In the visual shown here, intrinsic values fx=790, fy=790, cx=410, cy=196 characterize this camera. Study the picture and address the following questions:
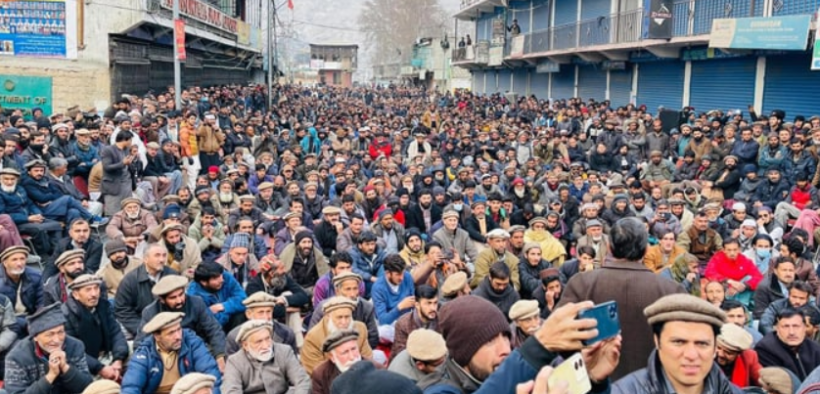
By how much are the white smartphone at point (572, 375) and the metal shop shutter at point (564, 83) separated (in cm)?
3093

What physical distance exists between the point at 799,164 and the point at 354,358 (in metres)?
10.2

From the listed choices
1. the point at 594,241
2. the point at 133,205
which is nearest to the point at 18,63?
the point at 133,205

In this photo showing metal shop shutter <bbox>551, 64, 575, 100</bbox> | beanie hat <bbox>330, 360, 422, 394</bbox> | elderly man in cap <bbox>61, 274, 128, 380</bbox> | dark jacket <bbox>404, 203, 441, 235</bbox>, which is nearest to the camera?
beanie hat <bbox>330, 360, 422, 394</bbox>

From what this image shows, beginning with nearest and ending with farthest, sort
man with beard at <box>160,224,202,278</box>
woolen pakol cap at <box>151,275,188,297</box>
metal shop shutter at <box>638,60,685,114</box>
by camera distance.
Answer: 1. woolen pakol cap at <box>151,275,188,297</box>
2. man with beard at <box>160,224,202,278</box>
3. metal shop shutter at <box>638,60,685,114</box>

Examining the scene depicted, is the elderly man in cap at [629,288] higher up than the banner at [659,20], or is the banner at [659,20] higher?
the banner at [659,20]

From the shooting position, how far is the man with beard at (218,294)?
280 inches

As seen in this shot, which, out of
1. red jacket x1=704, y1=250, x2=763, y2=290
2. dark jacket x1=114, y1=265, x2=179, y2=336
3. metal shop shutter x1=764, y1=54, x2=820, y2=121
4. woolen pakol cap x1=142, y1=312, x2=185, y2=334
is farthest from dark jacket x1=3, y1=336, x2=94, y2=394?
→ metal shop shutter x1=764, y1=54, x2=820, y2=121

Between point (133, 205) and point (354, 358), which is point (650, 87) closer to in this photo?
point (133, 205)

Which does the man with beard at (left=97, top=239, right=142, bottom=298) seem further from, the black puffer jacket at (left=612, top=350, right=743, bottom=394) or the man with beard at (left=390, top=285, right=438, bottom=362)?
the black puffer jacket at (left=612, top=350, right=743, bottom=394)

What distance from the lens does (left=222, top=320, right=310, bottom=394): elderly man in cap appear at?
18.3ft

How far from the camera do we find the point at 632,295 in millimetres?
3631

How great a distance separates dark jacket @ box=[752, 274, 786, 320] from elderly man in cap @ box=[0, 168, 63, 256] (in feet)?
27.1

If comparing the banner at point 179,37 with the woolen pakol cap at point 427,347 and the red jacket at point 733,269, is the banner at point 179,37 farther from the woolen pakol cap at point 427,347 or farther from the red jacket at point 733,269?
the woolen pakol cap at point 427,347

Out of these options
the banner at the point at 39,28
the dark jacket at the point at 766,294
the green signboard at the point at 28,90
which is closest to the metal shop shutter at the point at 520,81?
the banner at the point at 39,28
